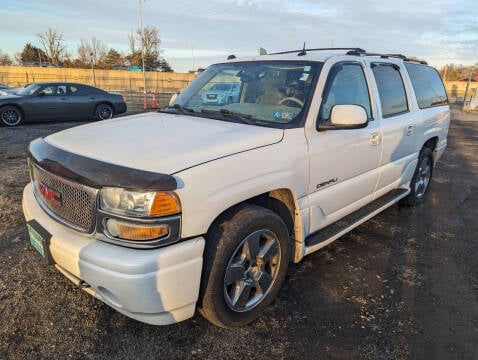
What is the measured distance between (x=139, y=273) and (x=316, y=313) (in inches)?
58.7

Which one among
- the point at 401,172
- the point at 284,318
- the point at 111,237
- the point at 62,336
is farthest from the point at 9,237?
the point at 401,172

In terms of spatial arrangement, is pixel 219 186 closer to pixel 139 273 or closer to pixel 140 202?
pixel 140 202

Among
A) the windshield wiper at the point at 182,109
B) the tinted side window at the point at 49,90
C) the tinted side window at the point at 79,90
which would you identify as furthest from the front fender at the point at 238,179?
the tinted side window at the point at 79,90

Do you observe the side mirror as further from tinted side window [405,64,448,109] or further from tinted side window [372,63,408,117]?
tinted side window [405,64,448,109]

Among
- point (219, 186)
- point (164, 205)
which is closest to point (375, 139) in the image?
point (219, 186)

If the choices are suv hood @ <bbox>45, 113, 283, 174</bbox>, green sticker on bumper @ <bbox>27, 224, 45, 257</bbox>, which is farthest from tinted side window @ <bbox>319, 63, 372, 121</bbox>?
green sticker on bumper @ <bbox>27, 224, 45, 257</bbox>

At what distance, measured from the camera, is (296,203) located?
2.83 meters

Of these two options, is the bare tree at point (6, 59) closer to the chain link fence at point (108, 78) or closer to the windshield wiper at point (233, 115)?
the chain link fence at point (108, 78)

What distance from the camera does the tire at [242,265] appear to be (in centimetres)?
227

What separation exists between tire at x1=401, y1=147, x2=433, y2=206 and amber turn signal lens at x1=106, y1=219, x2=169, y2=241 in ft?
13.1

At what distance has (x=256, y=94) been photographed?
3289 mm

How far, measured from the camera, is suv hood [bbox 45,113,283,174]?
7.16 feet

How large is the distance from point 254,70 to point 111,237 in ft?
7.11

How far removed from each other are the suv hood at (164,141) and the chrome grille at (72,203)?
22 cm
